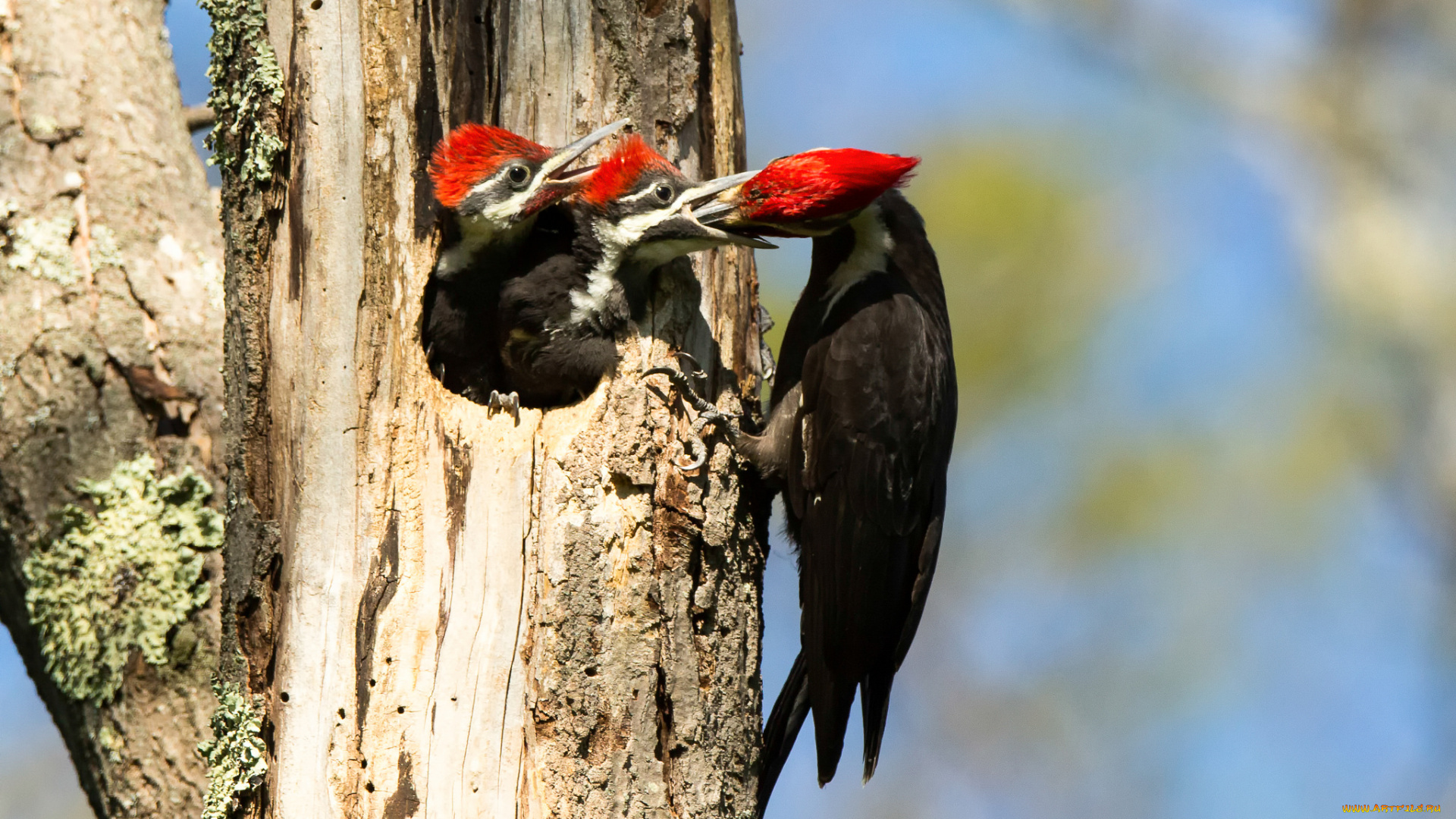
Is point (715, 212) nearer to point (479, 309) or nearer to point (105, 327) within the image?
point (479, 309)

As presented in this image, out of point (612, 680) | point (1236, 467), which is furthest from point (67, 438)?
point (1236, 467)

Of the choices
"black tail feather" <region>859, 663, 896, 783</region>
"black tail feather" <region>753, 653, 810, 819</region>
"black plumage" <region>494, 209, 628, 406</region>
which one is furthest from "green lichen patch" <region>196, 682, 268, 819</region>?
"black tail feather" <region>859, 663, 896, 783</region>

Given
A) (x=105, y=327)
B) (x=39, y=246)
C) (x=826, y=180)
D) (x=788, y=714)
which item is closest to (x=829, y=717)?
(x=788, y=714)

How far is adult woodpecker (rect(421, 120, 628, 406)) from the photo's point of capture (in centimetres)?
297

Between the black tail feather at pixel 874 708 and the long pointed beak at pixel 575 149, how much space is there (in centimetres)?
164

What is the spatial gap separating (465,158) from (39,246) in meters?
1.48

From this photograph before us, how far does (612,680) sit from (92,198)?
7.47 ft

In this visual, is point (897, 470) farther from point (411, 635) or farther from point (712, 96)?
point (411, 635)

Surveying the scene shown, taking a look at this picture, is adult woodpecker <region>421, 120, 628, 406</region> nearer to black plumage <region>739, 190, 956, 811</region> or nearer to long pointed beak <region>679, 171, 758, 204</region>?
long pointed beak <region>679, 171, 758, 204</region>

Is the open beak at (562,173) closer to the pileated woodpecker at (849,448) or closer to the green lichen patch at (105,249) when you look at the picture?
the pileated woodpecker at (849,448)

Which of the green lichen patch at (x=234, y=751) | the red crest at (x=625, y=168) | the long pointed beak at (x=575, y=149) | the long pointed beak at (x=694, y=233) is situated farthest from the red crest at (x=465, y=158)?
the green lichen patch at (x=234, y=751)

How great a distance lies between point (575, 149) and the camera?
3125mm

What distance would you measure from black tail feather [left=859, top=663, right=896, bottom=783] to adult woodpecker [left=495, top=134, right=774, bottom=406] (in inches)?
46.2

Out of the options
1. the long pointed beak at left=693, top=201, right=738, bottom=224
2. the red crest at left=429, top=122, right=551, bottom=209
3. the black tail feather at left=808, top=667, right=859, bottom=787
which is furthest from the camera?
the black tail feather at left=808, top=667, right=859, bottom=787
